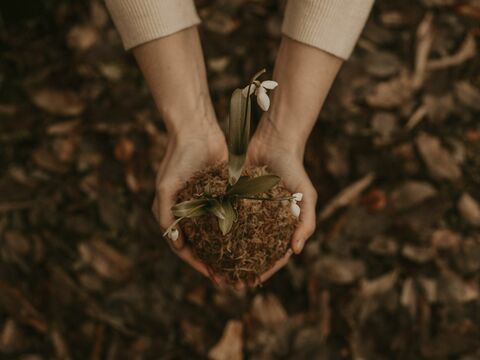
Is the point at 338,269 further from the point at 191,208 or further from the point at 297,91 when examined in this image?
the point at 191,208

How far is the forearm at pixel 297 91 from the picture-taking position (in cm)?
130

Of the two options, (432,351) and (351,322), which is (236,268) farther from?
(432,351)

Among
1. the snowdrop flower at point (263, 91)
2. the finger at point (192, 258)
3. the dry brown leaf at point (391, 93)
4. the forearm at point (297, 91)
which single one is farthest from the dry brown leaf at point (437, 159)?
the snowdrop flower at point (263, 91)

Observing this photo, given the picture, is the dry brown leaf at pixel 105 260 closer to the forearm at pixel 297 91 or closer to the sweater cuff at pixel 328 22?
the forearm at pixel 297 91

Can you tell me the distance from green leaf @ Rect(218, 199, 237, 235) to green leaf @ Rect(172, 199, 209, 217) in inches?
1.6

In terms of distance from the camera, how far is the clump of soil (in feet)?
3.62

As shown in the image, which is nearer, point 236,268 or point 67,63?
point 236,268

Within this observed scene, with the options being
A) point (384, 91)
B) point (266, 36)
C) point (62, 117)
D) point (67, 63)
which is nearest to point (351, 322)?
point (384, 91)

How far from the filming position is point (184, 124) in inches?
52.5

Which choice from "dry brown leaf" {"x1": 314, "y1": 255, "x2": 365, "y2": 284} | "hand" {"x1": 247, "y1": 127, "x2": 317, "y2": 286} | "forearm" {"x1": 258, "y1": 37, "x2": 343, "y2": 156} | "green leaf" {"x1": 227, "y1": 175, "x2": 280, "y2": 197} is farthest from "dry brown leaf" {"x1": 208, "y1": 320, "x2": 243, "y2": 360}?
"green leaf" {"x1": 227, "y1": 175, "x2": 280, "y2": 197}

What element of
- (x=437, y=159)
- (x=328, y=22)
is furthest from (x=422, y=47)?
(x=328, y=22)

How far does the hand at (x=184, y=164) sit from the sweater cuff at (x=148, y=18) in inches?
10.2

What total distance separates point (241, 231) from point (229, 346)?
69 cm

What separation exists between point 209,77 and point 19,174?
2.56 ft
